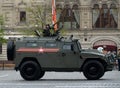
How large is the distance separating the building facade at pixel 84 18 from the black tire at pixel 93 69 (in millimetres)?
38547

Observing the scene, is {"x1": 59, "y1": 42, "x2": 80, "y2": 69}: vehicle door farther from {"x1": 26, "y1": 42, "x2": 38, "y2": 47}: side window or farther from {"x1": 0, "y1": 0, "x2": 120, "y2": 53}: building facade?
{"x1": 0, "y1": 0, "x2": 120, "y2": 53}: building facade

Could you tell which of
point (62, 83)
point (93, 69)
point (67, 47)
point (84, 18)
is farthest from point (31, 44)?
point (84, 18)

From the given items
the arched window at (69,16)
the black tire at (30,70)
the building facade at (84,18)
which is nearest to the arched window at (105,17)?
the building facade at (84,18)

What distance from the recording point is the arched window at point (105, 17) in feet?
215

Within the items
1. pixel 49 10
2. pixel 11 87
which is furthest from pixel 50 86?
pixel 49 10

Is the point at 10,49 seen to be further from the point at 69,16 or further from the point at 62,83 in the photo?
the point at 69,16

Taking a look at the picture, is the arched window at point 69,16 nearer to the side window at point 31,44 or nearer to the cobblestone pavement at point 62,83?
the cobblestone pavement at point 62,83

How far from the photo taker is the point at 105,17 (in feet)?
214

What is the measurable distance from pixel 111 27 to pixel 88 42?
3.02 metres

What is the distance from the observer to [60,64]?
26703mm

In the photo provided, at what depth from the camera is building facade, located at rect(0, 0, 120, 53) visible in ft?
215

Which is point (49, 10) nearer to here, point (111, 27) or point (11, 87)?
point (111, 27)

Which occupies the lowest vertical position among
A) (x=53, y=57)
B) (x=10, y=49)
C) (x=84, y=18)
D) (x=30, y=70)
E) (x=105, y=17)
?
(x=84, y=18)

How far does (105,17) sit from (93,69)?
39.1 meters
